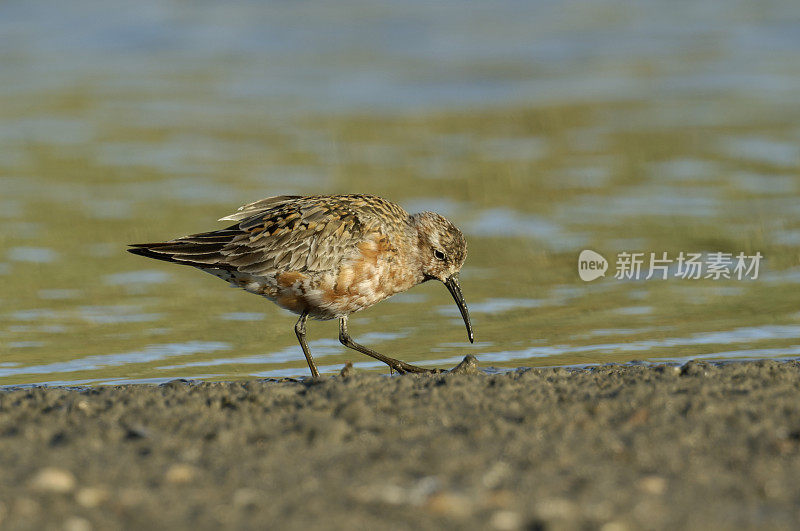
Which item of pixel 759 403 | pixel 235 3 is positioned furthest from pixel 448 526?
pixel 235 3

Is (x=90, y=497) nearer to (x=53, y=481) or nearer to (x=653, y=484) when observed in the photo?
(x=53, y=481)

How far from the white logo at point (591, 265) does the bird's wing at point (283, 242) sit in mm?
3932

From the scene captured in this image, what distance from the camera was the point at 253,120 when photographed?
2392cm

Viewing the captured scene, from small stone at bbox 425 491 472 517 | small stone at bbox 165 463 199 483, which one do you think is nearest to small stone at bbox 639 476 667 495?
small stone at bbox 425 491 472 517

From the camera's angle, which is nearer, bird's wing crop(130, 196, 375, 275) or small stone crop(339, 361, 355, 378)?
small stone crop(339, 361, 355, 378)

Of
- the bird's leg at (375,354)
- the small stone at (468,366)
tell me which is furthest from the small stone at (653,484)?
the bird's leg at (375,354)

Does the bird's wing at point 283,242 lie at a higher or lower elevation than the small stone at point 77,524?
higher

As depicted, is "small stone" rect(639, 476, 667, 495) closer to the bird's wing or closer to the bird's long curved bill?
the bird's wing

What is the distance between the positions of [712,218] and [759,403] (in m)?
8.53

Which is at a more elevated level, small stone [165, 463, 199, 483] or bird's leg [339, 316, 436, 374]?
bird's leg [339, 316, 436, 374]

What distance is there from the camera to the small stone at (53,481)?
19.5 feet

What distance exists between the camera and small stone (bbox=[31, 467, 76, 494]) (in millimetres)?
5957

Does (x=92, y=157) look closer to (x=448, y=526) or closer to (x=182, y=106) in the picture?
(x=182, y=106)

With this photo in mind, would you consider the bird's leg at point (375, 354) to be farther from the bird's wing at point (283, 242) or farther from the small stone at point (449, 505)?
the small stone at point (449, 505)
